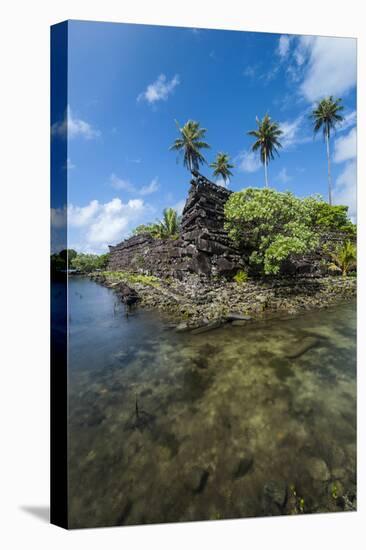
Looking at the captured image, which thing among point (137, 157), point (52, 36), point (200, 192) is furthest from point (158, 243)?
point (52, 36)

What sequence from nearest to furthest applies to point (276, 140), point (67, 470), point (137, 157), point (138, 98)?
point (67, 470) < point (138, 98) < point (137, 157) < point (276, 140)

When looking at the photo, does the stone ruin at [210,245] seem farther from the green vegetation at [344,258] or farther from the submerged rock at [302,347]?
the submerged rock at [302,347]

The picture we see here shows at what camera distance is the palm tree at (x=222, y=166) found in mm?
5102

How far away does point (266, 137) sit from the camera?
5020mm

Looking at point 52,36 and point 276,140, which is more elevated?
point 52,36

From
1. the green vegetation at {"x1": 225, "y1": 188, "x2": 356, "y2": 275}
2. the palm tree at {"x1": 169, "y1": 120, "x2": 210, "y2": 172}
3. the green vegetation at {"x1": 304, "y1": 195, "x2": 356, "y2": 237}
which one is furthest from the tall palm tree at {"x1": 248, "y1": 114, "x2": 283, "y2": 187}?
the green vegetation at {"x1": 304, "y1": 195, "x2": 356, "y2": 237}

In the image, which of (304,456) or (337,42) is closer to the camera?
(304,456)

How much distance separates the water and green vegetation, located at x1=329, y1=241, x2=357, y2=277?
2.25 metres

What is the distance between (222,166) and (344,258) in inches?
192

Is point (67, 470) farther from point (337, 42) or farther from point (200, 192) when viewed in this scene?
point (200, 192)

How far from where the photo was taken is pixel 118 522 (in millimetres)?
2654

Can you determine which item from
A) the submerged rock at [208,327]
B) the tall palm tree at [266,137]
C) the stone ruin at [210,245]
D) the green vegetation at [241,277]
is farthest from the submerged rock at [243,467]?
the stone ruin at [210,245]

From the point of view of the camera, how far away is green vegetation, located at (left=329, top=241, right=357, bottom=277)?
635cm

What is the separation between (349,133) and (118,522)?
675 centimetres
